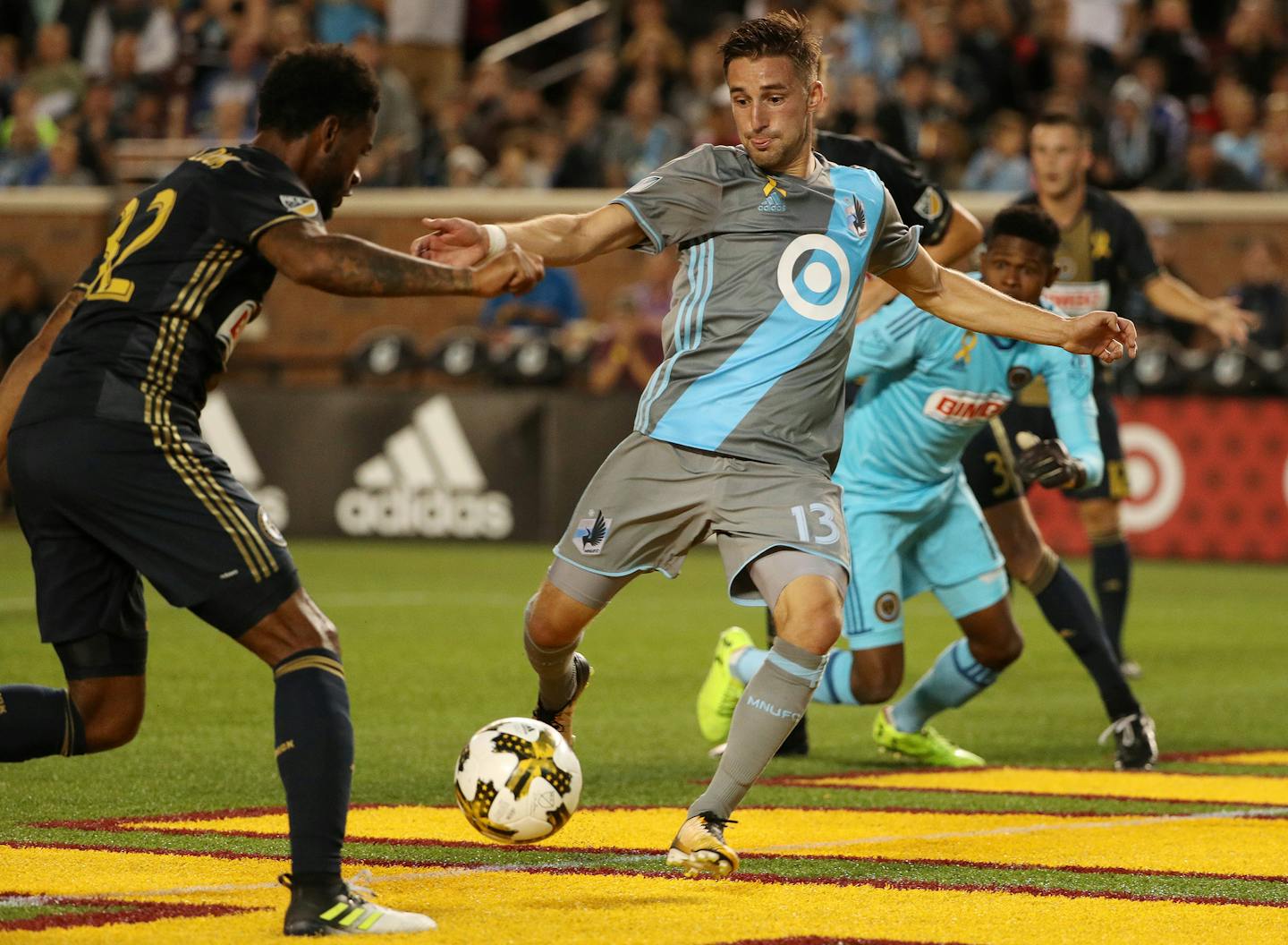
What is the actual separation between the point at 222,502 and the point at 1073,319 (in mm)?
2446

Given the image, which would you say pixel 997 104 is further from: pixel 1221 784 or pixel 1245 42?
pixel 1221 784

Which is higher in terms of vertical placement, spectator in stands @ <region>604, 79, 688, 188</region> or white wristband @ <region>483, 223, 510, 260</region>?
white wristband @ <region>483, 223, 510, 260</region>

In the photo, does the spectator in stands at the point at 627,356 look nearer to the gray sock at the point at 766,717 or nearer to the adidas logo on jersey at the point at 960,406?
the adidas logo on jersey at the point at 960,406

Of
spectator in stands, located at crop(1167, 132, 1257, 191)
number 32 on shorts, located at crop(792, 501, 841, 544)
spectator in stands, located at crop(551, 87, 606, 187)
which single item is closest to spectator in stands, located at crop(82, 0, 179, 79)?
spectator in stands, located at crop(551, 87, 606, 187)

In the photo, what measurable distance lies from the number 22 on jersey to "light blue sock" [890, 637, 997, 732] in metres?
3.98

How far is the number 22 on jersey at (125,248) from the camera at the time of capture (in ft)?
15.5

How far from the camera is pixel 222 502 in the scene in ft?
15.1

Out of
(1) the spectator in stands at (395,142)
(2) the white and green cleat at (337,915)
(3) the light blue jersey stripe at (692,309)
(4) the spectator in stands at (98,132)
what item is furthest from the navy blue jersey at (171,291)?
(4) the spectator in stands at (98,132)

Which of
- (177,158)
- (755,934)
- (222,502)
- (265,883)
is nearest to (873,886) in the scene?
(755,934)

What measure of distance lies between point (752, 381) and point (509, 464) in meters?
12.2

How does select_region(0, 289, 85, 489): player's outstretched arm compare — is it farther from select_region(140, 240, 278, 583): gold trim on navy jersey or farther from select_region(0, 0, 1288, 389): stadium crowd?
select_region(0, 0, 1288, 389): stadium crowd

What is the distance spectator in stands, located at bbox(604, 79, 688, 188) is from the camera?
65.7 ft

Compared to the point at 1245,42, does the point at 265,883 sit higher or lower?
lower

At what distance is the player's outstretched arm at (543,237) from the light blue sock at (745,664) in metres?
2.30
